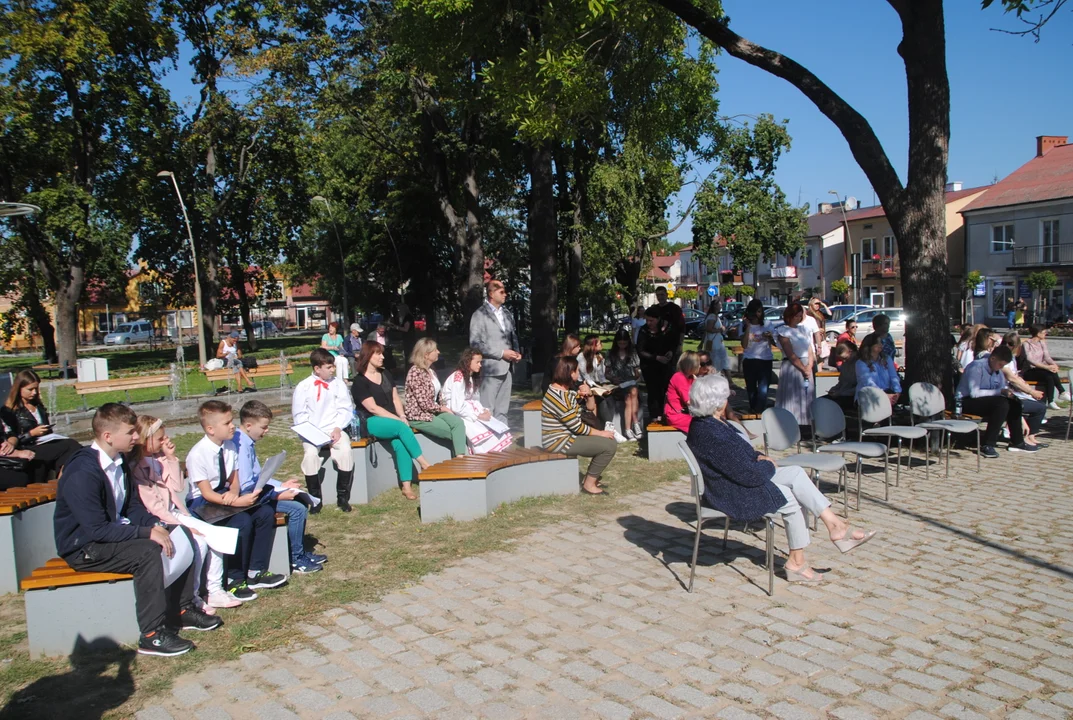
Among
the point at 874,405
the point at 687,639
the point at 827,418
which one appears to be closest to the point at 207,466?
the point at 687,639

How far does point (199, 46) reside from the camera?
118 ft

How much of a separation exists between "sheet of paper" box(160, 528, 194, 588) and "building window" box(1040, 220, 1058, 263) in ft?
176

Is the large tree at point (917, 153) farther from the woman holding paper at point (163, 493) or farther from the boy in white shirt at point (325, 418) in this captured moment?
the woman holding paper at point (163, 493)

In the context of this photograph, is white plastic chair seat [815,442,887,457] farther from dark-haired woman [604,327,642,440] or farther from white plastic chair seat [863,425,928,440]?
dark-haired woman [604,327,642,440]

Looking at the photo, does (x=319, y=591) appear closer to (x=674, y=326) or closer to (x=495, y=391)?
(x=495, y=391)

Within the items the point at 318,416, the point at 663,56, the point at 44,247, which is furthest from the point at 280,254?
the point at 318,416

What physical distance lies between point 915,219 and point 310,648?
8.43m

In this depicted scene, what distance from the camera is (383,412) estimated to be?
8.51m

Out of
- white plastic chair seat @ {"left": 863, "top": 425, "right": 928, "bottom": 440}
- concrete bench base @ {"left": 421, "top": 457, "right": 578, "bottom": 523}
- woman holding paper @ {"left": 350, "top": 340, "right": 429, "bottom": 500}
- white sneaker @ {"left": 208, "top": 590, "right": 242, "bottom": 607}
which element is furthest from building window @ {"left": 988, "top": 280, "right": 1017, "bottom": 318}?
white sneaker @ {"left": 208, "top": 590, "right": 242, "bottom": 607}

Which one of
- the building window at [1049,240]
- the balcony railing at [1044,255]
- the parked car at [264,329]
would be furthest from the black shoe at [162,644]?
the parked car at [264,329]

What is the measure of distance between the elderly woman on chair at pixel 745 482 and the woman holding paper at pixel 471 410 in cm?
346

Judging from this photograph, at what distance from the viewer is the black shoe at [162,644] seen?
472 centimetres

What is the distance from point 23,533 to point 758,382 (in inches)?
360

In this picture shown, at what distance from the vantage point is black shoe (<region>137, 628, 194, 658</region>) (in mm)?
4719
